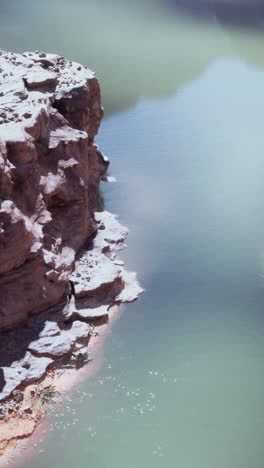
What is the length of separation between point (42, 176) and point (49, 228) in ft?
3.66

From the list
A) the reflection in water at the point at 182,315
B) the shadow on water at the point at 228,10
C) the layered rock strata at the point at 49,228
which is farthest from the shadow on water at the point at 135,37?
the layered rock strata at the point at 49,228

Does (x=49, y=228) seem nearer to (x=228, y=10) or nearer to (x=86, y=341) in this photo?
(x=86, y=341)

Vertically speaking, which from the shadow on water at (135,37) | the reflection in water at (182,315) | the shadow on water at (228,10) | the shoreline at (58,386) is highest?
the shadow on water at (228,10)

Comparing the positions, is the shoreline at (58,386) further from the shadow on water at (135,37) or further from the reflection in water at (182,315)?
the shadow on water at (135,37)

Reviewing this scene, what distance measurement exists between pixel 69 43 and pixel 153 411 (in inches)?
947

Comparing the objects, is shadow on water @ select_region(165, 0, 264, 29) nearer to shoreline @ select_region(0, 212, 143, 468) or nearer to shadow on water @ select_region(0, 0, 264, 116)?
shadow on water @ select_region(0, 0, 264, 116)

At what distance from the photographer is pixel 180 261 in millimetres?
15156

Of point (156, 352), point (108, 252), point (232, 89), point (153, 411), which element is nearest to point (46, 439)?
point (153, 411)

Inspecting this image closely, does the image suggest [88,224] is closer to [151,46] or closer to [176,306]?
[176,306]

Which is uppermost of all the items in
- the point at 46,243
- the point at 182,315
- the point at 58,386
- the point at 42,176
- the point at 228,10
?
the point at 42,176

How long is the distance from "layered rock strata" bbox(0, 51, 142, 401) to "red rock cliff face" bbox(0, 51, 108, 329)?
0.02 m

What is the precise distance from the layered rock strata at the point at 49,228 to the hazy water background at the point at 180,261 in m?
0.80

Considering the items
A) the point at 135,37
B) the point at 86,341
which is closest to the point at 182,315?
the point at 86,341

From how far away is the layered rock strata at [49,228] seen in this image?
1167cm
